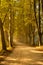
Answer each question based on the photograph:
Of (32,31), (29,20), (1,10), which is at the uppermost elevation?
(1,10)

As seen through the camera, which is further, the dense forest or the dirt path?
the dense forest

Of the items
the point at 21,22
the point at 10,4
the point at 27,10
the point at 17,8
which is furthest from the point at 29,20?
the point at 10,4

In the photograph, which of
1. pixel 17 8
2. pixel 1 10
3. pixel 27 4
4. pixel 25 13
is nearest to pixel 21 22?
pixel 25 13

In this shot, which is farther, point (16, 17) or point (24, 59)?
point (16, 17)

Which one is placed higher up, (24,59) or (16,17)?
(16,17)

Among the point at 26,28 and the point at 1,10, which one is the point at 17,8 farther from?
the point at 26,28

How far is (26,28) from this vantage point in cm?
5203

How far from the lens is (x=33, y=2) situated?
35062 mm

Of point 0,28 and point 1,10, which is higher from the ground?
point 1,10

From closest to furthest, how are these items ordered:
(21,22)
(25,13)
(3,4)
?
(3,4) < (25,13) < (21,22)

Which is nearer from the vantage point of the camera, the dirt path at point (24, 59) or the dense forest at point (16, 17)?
the dirt path at point (24, 59)

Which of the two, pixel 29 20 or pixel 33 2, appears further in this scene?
pixel 29 20

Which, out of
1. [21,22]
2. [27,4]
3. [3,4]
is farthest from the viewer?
[21,22]

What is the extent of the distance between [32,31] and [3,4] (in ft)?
87.0
